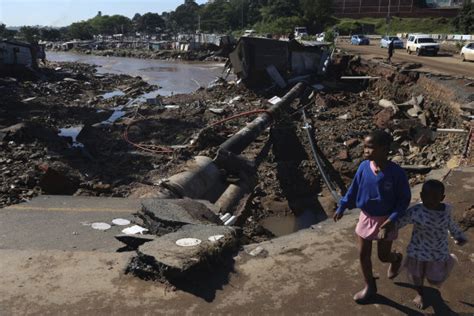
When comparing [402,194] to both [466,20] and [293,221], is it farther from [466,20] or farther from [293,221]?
[466,20]

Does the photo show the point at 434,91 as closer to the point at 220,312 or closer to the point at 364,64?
the point at 364,64

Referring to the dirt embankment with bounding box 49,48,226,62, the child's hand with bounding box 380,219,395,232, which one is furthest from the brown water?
the dirt embankment with bounding box 49,48,226,62

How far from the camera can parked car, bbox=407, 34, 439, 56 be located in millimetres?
32844

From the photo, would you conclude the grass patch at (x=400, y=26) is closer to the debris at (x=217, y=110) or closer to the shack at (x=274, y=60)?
the shack at (x=274, y=60)

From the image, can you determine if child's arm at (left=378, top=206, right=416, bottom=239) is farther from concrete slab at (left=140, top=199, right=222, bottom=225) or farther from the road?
the road

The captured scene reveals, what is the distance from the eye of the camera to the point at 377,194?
389 cm

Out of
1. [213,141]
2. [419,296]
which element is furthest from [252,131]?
[419,296]

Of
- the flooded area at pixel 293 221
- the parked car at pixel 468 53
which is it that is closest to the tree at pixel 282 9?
the parked car at pixel 468 53

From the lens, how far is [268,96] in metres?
22.9

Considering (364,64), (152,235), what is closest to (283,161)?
(152,235)

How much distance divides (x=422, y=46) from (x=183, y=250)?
32505mm

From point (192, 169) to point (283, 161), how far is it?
13.7ft

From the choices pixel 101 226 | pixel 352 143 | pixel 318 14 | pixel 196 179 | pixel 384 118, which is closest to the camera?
pixel 101 226

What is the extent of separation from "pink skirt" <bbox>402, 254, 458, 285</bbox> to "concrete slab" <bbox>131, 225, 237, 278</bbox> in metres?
1.92
